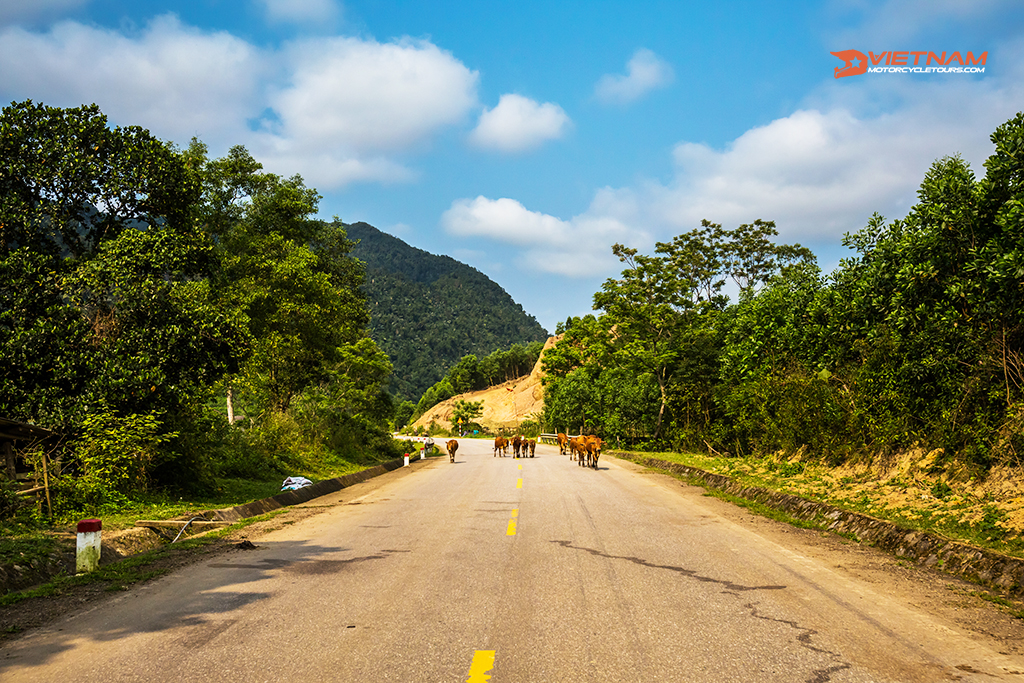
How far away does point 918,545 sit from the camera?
9297 mm

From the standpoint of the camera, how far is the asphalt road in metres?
4.88

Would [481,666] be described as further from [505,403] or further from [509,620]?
[505,403]

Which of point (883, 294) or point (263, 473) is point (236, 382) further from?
point (883, 294)

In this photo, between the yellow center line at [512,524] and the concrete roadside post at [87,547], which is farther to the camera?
the yellow center line at [512,524]

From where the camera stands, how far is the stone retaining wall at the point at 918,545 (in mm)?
7586

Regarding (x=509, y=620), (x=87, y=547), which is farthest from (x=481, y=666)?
(x=87, y=547)

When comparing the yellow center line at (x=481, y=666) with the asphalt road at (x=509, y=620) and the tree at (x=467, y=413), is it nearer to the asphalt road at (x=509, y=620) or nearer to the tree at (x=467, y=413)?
the asphalt road at (x=509, y=620)

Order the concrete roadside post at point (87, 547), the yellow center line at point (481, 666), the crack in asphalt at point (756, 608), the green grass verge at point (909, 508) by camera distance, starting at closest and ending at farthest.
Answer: the yellow center line at point (481, 666)
the crack in asphalt at point (756, 608)
the concrete roadside post at point (87, 547)
the green grass verge at point (909, 508)

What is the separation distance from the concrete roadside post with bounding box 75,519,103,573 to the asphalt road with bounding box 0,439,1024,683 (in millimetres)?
1355

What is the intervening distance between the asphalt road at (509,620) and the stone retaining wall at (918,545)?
1413 mm

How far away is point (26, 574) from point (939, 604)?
1030 centimetres

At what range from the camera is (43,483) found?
11281 millimetres

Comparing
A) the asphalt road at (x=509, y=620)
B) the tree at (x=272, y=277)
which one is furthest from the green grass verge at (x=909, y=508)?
the tree at (x=272, y=277)

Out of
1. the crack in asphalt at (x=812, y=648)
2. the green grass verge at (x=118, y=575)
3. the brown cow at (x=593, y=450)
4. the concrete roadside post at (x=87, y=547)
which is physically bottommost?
the brown cow at (x=593, y=450)
